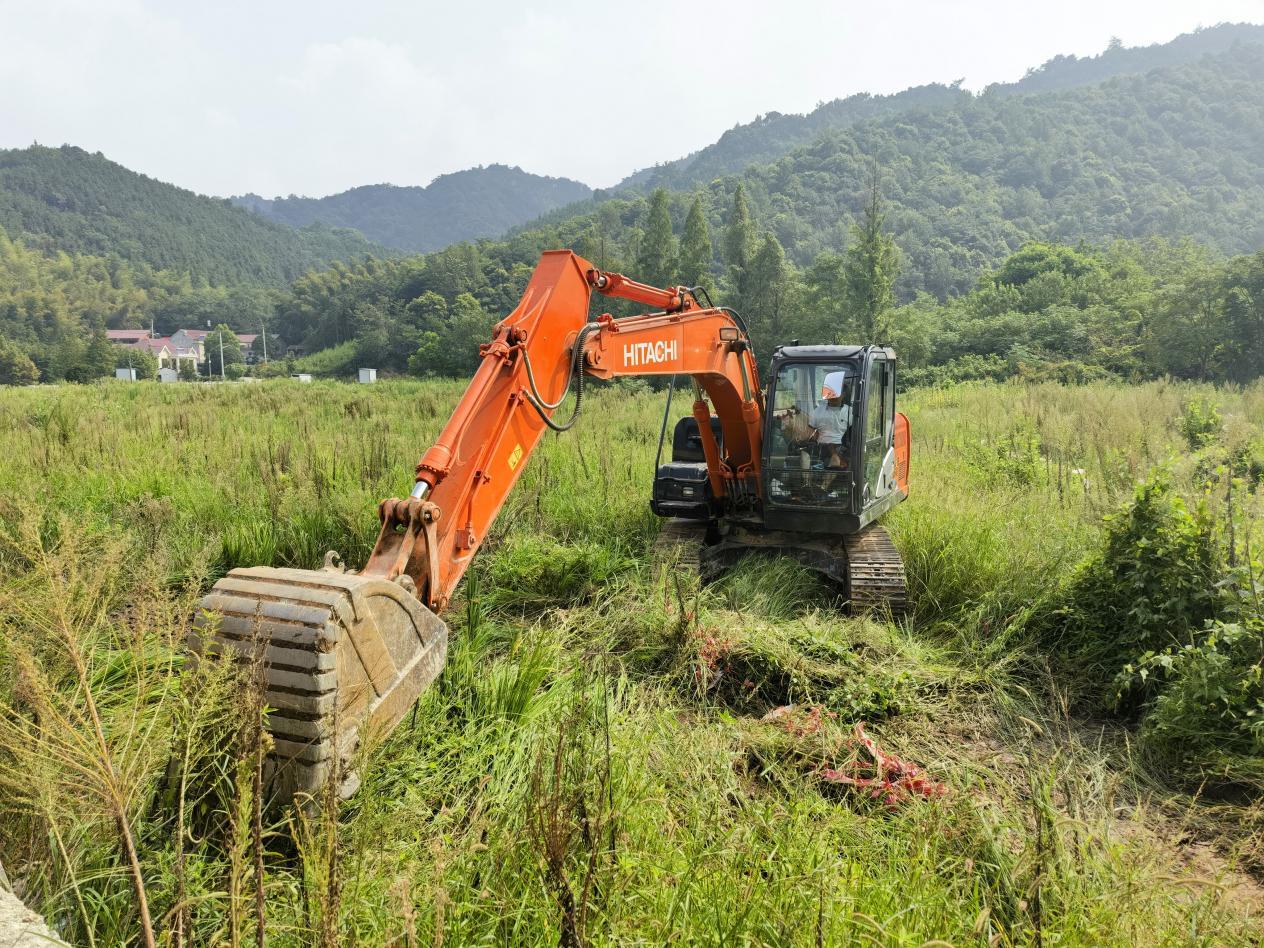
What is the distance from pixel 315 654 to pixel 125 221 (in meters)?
175

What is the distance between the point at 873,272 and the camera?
93.9 ft

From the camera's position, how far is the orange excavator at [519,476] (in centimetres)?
236

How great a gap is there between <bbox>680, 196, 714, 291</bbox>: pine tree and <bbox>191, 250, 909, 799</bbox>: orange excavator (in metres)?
31.4

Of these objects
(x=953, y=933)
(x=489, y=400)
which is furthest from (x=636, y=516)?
(x=953, y=933)

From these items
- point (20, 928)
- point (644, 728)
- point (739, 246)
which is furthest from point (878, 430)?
point (739, 246)

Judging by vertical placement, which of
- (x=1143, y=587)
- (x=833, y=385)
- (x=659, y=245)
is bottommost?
(x=1143, y=587)

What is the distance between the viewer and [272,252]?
159 m

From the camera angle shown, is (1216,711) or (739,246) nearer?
(1216,711)

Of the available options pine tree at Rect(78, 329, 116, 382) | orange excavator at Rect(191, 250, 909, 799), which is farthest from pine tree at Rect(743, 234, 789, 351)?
pine tree at Rect(78, 329, 116, 382)

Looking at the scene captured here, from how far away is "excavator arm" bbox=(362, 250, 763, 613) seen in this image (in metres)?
3.09

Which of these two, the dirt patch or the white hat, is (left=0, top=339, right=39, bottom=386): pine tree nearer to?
the white hat

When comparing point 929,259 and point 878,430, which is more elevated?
point 929,259

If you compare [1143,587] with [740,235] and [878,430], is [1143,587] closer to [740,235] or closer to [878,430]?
[878,430]

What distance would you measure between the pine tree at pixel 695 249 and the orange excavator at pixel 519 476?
103 ft
